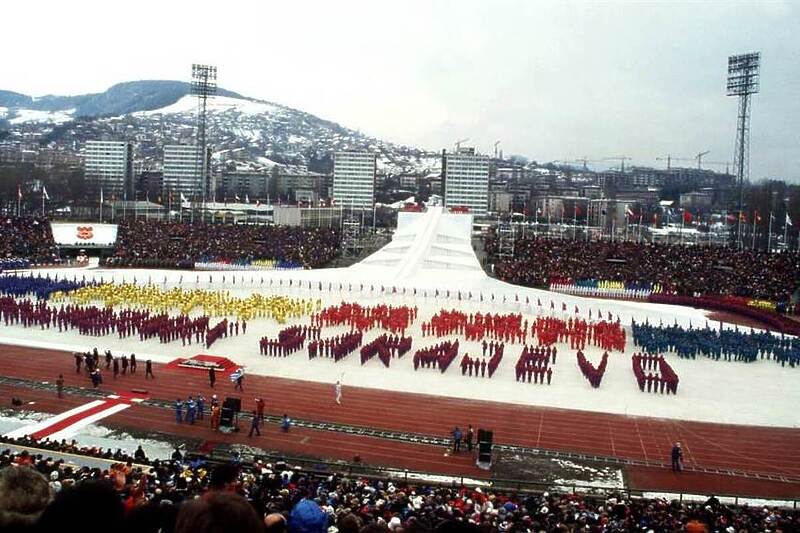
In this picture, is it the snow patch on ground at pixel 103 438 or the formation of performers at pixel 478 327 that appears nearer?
the snow patch on ground at pixel 103 438

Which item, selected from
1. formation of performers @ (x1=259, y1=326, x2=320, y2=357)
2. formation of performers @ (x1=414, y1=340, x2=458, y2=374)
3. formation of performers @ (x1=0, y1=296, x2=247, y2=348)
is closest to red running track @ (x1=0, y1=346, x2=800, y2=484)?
formation of performers @ (x1=259, y1=326, x2=320, y2=357)

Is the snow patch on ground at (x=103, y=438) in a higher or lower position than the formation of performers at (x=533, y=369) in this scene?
lower

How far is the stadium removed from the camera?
1338 cm

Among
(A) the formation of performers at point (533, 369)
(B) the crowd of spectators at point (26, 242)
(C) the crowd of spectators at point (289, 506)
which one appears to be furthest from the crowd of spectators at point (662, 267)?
(C) the crowd of spectators at point (289, 506)

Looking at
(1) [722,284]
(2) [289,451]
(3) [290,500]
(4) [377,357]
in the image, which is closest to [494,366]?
(4) [377,357]

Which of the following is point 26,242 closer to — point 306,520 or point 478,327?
point 478,327

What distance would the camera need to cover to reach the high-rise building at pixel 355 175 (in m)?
122

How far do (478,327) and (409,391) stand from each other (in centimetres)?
941

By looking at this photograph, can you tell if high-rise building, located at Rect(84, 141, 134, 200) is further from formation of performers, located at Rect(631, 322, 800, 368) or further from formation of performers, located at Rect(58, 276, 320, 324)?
formation of performers, located at Rect(631, 322, 800, 368)

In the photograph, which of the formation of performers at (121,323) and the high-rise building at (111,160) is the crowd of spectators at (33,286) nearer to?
the formation of performers at (121,323)

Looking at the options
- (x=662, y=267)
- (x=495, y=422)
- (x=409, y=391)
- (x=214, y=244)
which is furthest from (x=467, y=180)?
(x=495, y=422)

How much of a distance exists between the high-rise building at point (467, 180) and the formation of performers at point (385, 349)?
96.9 metres

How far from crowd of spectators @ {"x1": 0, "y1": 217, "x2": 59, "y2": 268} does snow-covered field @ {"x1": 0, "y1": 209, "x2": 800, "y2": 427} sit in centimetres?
774

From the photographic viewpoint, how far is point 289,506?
278 inches
